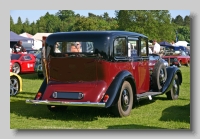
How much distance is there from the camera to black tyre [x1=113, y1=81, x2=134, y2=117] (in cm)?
674

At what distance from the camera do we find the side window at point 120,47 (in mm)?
6910

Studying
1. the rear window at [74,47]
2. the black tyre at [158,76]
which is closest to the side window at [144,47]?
the black tyre at [158,76]

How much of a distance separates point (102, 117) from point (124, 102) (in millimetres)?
495

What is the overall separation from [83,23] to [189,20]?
3142 millimetres

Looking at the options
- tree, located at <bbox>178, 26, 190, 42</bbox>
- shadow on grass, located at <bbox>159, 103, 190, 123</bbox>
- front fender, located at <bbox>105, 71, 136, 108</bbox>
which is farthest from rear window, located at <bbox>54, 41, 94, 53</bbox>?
shadow on grass, located at <bbox>159, 103, 190, 123</bbox>

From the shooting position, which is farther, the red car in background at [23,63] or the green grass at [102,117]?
the red car in background at [23,63]

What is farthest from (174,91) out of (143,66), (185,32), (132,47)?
(132,47)

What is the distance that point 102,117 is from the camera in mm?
6984

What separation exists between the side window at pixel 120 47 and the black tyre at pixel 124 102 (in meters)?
0.56

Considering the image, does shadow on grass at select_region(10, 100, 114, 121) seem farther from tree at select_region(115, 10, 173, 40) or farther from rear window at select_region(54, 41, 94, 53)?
tree at select_region(115, 10, 173, 40)

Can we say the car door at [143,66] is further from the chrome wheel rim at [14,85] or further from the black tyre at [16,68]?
the black tyre at [16,68]

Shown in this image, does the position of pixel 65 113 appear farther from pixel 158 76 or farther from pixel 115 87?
pixel 158 76

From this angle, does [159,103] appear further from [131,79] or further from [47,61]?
[47,61]

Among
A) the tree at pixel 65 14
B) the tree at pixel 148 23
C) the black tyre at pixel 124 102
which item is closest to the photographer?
the tree at pixel 65 14
